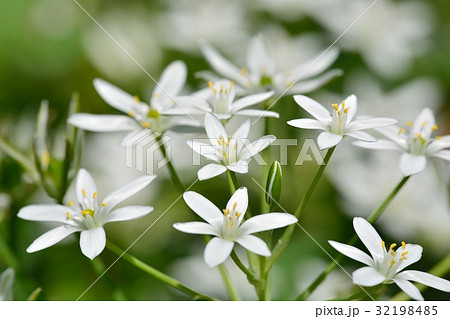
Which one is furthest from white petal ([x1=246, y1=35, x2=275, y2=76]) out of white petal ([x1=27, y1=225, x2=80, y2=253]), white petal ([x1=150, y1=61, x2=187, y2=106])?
white petal ([x1=27, y1=225, x2=80, y2=253])

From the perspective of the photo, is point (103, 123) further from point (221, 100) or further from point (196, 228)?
point (196, 228)

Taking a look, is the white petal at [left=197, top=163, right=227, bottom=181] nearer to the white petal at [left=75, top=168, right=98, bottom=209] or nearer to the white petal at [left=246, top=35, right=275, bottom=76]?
the white petal at [left=75, top=168, right=98, bottom=209]

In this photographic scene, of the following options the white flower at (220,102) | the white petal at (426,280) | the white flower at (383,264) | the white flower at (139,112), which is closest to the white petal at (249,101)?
the white flower at (220,102)

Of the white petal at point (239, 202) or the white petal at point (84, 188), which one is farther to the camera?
the white petal at point (84, 188)

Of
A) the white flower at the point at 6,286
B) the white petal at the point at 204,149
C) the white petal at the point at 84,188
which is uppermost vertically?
the white petal at the point at 204,149

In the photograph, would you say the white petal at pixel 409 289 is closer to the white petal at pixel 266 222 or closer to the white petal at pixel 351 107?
the white petal at pixel 266 222
